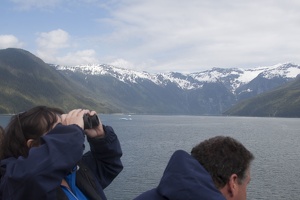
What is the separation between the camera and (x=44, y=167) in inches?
129

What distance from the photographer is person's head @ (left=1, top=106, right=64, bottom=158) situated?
13.5ft

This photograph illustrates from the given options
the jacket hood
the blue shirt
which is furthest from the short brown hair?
the blue shirt

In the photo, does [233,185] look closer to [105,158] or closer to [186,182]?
[186,182]

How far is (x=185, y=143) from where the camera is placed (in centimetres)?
8581

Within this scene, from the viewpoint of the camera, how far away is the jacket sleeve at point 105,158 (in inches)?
191

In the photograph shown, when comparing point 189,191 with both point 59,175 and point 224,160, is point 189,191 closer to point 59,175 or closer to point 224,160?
point 224,160

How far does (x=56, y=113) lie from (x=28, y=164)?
1046 millimetres

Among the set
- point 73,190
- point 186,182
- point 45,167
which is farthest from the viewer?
point 73,190

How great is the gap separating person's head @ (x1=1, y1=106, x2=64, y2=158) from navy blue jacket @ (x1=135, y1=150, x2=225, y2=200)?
1.51 meters

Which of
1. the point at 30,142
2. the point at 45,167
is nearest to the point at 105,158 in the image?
the point at 30,142

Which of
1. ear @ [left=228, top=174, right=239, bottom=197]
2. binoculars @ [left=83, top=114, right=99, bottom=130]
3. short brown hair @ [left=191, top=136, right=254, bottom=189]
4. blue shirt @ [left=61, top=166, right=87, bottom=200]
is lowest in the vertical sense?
blue shirt @ [left=61, top=166, right=87, bottom=200]

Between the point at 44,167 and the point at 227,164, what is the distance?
1.55 meters

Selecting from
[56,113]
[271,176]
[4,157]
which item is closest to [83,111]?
[56,113]

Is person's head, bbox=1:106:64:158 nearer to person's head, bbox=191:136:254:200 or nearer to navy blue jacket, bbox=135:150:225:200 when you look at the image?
navy blue jacket, bbox=135:150:225:200
